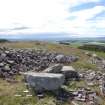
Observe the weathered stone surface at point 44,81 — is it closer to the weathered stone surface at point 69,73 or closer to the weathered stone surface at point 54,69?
the weathered stone surface at point 54,69

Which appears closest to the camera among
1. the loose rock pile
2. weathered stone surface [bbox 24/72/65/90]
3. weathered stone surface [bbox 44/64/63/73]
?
weathered stone surface [bbox 24/72/65/90]

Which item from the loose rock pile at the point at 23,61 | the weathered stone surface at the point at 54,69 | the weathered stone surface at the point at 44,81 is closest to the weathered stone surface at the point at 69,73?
the weathered stone surface at the point at 54,69

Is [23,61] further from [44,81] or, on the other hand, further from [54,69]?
[44,81]

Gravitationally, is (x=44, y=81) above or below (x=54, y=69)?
below

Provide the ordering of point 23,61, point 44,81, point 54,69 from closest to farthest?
point 44,81 < point 54,69 < point 23,61

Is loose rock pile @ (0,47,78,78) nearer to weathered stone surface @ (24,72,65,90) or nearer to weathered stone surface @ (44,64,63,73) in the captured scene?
weathered stone surface @ (44,64,63,73)

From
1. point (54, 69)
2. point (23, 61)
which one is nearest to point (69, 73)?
point (54, 69)

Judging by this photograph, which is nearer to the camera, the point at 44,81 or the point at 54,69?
the point at 44,81

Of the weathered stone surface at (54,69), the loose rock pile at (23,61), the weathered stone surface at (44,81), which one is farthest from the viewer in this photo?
the loose rock pile at (23,61)

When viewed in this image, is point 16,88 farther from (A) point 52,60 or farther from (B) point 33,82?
(A) point 52,60

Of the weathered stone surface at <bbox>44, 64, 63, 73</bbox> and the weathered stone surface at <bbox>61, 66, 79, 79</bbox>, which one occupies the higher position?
the weathered stone surface at <bbox>44, 64, 63, 73</bbox>

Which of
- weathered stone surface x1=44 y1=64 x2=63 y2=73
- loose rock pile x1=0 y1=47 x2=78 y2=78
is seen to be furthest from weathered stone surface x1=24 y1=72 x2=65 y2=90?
loose rock pile x1=0 y1=47 x2=78 y2=78

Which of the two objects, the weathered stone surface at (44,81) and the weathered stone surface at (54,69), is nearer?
the weathered stone surface at (44,81)
